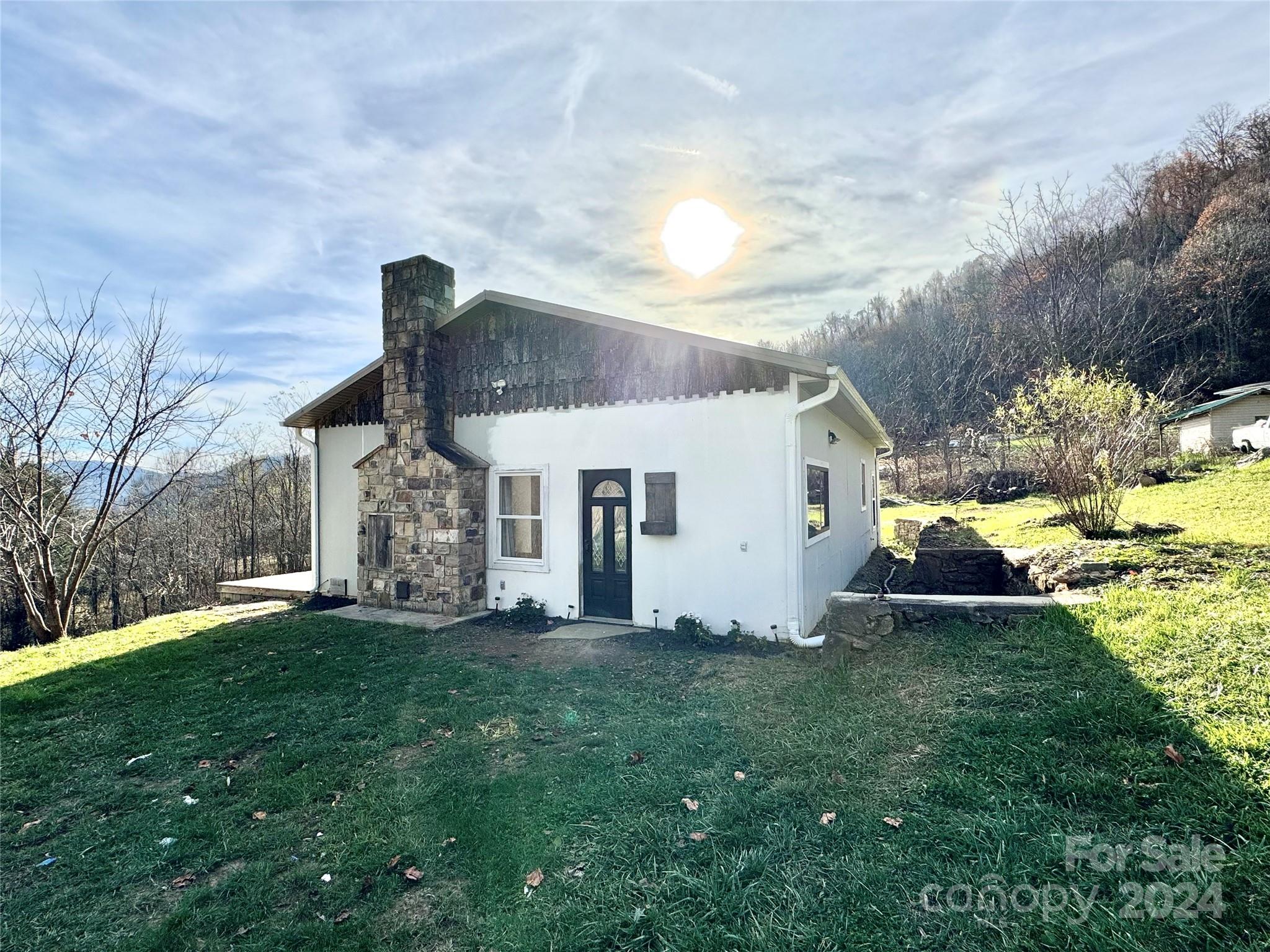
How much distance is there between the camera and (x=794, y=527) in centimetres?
668

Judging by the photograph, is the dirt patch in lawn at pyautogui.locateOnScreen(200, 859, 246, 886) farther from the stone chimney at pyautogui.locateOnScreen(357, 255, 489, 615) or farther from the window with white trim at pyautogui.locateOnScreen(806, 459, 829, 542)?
the window with white trim at pyautogui.locateOnScreen(806, 459, 829, 542)

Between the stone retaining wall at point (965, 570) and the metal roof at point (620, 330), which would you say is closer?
the metal roof at point (620, 330)

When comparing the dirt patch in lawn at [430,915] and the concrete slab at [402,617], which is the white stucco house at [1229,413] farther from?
the dirt patch in lawn at [430,915]

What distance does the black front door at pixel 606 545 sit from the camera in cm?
796

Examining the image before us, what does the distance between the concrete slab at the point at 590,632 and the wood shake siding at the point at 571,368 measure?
123 inches

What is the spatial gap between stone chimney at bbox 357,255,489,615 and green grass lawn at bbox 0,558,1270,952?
3.13 metres

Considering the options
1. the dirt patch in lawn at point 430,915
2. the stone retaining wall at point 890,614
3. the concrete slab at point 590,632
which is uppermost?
the stone retaining wall at point 890,614

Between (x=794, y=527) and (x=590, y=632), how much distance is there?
3.01 metres

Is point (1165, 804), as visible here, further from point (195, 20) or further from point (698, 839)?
point (195, 20)

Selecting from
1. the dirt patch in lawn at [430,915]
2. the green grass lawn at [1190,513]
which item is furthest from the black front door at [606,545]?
the green grass lawn at [1190,513]

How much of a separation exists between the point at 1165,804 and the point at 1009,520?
555 inches

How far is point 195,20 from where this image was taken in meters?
6.20

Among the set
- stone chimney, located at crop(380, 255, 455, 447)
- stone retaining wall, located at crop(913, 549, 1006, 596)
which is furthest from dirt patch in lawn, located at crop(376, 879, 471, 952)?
stone retaining wall, located at crop(913, 549, 1006, 596)

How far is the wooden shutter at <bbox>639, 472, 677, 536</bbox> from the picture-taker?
7328 mm
